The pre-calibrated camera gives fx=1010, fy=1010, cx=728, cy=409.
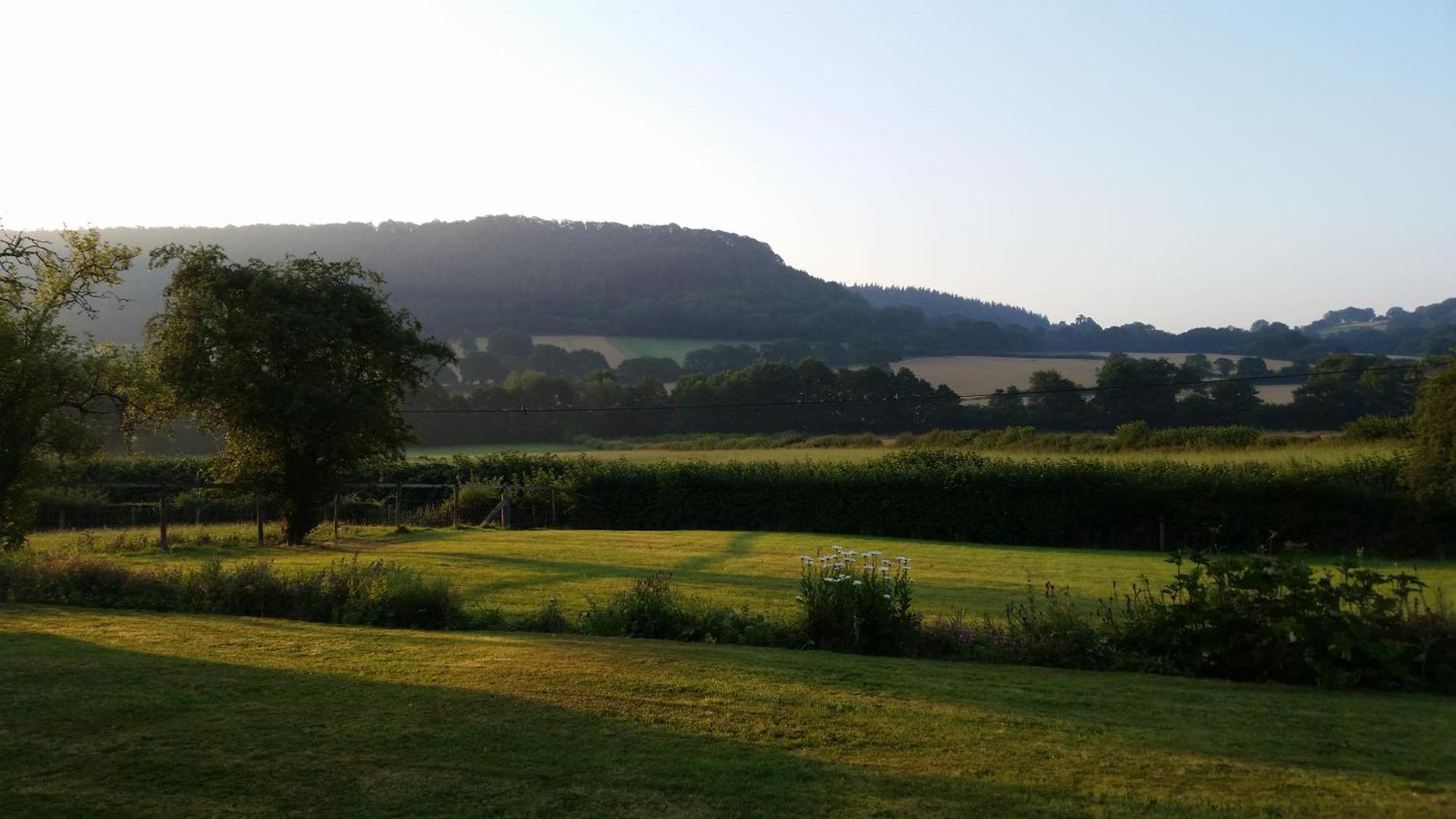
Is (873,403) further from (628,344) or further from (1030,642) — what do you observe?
(1030,642)

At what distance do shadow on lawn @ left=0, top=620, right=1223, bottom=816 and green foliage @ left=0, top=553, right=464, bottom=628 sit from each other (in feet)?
13.7

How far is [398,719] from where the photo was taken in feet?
22.2

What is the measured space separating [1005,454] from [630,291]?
53620 millimetres

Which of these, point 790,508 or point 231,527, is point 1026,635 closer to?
point 790,508

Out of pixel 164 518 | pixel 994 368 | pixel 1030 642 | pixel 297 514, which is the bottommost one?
pixel 297 514

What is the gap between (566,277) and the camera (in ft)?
295

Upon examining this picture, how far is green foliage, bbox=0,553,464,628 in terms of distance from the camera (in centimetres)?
1183

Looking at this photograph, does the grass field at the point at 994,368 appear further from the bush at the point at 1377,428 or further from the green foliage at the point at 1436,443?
the green foliage at the point at 1436,443

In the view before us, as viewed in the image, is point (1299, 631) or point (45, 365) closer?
point (1299, 631)

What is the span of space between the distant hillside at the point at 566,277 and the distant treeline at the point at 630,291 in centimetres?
13

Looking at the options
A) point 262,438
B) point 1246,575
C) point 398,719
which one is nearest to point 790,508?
point 262,438

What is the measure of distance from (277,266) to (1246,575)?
85.0 feet

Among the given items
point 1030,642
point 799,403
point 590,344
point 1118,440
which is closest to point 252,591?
point 1030,642

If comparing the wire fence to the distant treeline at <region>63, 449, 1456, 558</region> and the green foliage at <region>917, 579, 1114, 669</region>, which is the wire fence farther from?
the green foliage at <region>917, 579, 1114, 669</region>
